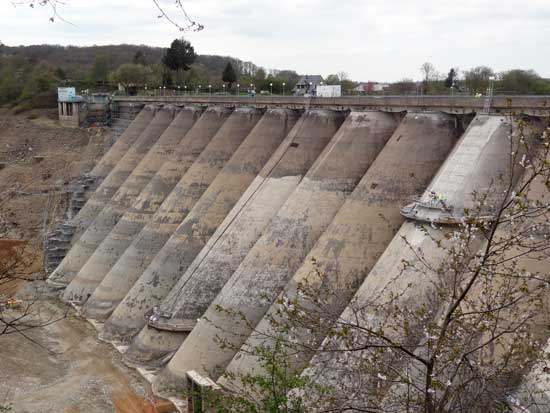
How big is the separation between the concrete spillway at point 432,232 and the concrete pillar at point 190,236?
1059 centimetres

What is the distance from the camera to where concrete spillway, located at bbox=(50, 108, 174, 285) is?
3283cm

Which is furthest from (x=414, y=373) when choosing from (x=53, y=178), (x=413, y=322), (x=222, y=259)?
(x=53, y=178)

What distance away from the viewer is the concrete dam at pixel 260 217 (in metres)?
17.2

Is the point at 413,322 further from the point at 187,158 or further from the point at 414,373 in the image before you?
the point at 187,158

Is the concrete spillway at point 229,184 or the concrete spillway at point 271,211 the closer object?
the concrete spillway at point 271,211

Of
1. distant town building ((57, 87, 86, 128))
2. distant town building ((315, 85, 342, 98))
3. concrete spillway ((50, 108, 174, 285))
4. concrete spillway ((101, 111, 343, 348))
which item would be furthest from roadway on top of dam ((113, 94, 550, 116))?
distant town building ((57, 87, 86, 128))

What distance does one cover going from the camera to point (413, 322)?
14078 millimetres

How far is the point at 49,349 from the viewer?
2530cm

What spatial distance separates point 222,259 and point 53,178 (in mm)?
28239

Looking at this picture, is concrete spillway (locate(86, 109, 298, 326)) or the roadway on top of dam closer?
the roadway on top of dam

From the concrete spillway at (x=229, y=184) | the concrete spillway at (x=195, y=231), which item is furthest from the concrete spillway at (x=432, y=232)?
the concrete spillway at (x=229, y=184)

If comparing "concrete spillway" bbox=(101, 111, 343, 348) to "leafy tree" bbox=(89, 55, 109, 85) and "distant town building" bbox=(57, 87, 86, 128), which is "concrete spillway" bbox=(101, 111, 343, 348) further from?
"leafy tree" bbox=(89, 55, 109, 85)

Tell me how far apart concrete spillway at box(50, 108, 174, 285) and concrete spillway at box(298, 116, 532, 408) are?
68.0ft

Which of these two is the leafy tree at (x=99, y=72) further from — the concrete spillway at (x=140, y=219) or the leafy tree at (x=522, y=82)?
the leafy tree at (x=522, y=82)
